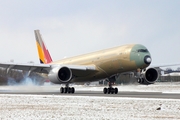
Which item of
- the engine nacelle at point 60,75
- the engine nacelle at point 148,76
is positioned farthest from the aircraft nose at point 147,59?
the engine nacelle at point 60,75

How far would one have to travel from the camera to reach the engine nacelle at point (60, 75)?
39341 mm

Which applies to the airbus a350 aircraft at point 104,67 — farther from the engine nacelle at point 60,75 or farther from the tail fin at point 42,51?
the tail fin at point 42,51

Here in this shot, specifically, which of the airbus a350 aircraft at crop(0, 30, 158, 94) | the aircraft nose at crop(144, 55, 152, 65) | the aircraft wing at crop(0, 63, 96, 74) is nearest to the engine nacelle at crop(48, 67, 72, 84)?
the airbus a350 aircraft at crop(0, 30, 158, 94)

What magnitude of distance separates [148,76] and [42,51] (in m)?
18.7

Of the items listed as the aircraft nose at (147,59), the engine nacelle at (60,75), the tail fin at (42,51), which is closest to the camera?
the aircraft nose at (147,59)

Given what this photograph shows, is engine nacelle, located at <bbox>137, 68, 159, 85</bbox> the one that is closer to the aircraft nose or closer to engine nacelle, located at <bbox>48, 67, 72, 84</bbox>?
the aircraft nose

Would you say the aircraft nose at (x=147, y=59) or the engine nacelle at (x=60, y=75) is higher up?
the aircraft nose at (x=147, y=59)

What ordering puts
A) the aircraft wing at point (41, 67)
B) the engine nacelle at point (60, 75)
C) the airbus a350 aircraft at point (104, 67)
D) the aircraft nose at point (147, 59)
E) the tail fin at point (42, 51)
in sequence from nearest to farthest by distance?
the aircraft nose at point (147, 59) → the airbus a350 aircraft at point (104, 67) → the engine nacelle at point (60, 75) → the aircraft wing at point (41, 67) → the tail fin at point (42, 51)

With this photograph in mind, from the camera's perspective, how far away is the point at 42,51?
5416 centimetres

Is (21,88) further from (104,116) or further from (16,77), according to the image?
(104,116)

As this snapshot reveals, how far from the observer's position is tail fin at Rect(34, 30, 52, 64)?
53.7 m

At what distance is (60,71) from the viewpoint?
40125 millimetres

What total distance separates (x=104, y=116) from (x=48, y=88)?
3689cm

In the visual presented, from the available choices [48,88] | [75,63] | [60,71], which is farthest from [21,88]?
[60,71]
